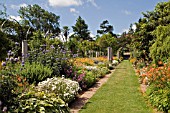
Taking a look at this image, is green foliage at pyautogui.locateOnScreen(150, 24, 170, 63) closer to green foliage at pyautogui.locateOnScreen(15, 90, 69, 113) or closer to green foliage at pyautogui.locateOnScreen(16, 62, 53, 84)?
green foliage at pyautogui.locateOnScreen(16, 62, 53, 84)

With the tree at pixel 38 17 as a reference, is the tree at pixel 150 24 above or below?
below

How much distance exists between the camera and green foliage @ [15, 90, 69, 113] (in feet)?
14.0

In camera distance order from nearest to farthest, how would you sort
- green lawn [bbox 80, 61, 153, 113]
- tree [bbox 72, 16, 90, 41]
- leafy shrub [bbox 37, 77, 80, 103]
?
1. green lawn [bbox 80, 61, 153, 113]
2. leafy shrub [bbox 37, 77, 80, 103]
3. tree [bbox 72, 16, 90, 41]

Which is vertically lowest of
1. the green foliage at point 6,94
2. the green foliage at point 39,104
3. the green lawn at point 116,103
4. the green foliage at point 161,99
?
the green lawn at point 116,103

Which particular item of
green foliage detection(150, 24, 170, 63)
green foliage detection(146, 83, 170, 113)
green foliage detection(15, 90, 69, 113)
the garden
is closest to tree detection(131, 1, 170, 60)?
the garden

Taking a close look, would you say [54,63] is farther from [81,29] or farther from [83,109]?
[81,29]

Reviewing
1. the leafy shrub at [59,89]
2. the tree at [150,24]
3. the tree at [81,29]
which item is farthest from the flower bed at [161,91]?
the tree at [81,29]

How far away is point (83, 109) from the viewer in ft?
20.6

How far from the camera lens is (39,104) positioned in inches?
176

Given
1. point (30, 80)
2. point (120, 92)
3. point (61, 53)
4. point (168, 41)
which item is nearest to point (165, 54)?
point (168, 41)

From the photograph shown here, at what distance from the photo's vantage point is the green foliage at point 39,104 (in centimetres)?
426

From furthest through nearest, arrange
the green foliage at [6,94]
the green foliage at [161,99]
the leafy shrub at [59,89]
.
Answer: the leafy shrub at [59,89], the green foliage at [161,99], the green foliage at [6,94]

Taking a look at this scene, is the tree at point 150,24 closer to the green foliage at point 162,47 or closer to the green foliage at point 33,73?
the green foliage at point 162,47

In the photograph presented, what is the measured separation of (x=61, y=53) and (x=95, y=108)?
4209 millimetres
